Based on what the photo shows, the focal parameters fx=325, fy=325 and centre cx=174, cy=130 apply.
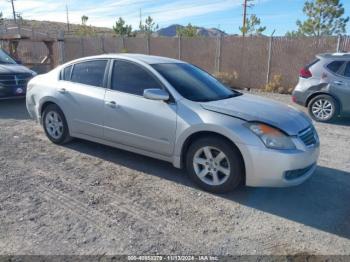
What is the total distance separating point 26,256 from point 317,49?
1255 centimetres

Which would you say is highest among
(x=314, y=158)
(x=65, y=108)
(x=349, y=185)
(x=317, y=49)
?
(x=317, y=49)

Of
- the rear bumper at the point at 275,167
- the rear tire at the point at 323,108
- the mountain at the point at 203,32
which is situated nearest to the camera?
the rear bumper at the point at 275,167

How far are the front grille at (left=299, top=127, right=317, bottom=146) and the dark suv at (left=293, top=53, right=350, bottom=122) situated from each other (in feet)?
13.6

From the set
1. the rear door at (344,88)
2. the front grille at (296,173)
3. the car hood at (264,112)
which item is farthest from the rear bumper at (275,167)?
the rear door at (344,88)

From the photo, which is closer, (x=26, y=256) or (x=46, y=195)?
(x=26, y=256)

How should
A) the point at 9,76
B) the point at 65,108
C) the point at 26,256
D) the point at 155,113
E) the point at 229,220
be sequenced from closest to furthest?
the point at 26,256, the point at 229,220, the point at 155,113, the point at 65,108, the point at 9,76

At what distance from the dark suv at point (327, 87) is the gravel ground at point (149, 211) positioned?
305cm

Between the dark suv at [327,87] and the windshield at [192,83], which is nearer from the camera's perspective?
the windshield at [192,83]

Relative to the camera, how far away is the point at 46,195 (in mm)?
3855

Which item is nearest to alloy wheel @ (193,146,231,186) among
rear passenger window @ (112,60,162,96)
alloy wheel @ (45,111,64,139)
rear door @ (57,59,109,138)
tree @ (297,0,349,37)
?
rear passenger window @ (112,60,162,96)

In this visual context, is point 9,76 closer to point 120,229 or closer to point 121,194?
point 121,194

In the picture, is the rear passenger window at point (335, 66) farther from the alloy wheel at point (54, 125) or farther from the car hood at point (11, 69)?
the car hood at point (11, 69)

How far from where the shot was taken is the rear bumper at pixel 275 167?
11.7 feet

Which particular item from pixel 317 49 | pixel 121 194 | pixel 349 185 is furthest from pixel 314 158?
pixel 317 49
